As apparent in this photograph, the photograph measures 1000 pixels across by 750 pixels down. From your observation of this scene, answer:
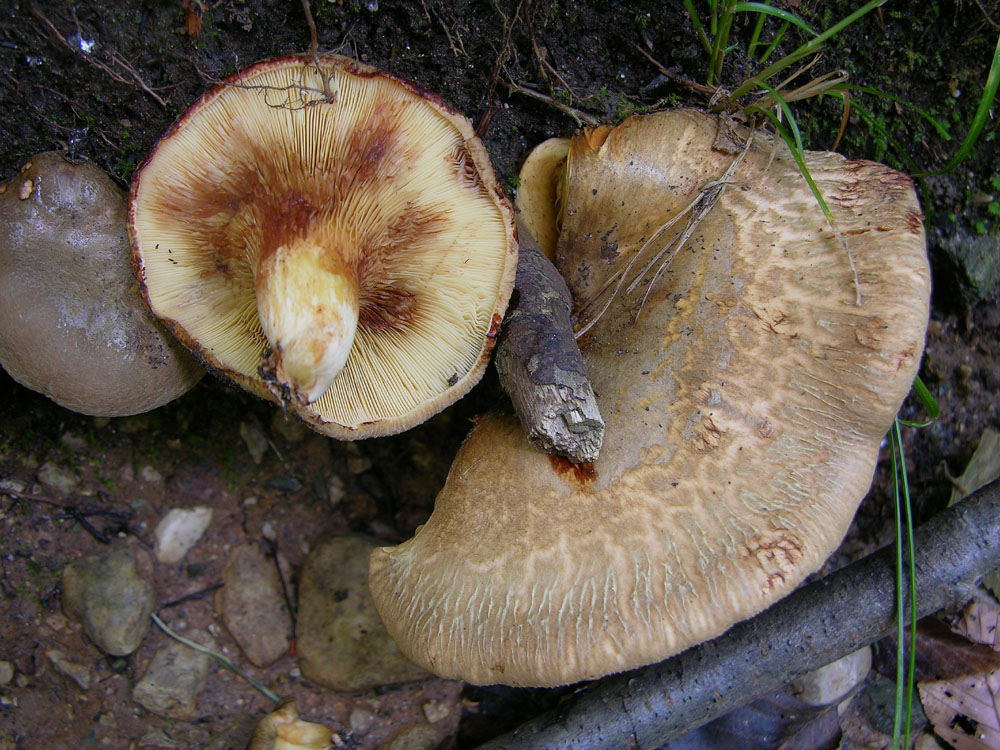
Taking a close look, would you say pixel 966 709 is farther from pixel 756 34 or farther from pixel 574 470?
pixel 756 34

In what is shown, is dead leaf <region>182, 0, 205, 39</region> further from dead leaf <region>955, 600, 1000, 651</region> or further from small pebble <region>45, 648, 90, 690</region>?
dead leaf <region>955, 600, 1000, 651</region>

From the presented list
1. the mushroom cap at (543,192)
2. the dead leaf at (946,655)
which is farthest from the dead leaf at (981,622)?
the mushroom cap at (543,192)

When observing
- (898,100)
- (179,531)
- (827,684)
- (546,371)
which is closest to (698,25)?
(898,100)

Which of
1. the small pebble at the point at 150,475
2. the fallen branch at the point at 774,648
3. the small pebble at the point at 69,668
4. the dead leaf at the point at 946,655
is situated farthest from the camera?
the small pebble at the point at 150,475

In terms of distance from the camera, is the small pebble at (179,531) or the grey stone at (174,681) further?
the small pebble at (179,531)

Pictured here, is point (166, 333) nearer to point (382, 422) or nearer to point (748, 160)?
point (382, 422)

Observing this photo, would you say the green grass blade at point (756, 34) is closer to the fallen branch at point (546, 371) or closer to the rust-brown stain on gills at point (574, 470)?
the fallen branch at point (546, 371)
